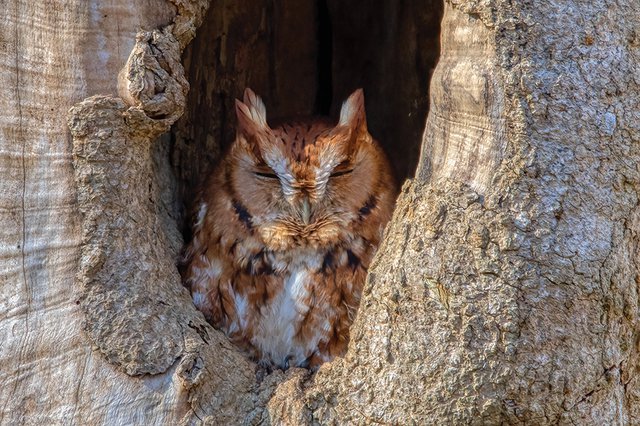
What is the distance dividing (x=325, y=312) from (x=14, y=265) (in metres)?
0.87

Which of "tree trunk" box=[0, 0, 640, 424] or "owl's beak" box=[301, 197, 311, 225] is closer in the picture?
"tree trunk" box=[0, 0, 640, 424]

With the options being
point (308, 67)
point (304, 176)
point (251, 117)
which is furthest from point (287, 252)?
point (308, 67)

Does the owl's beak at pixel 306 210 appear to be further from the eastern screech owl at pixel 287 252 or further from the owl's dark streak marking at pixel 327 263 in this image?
the owl's dark streak marking at pixel 327 263

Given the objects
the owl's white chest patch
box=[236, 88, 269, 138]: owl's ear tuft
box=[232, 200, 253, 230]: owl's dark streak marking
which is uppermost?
box=[236, 88, 269, 138]: owl's ear tuft

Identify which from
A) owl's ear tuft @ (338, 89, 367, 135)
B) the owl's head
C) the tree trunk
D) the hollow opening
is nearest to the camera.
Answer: the tree trunk

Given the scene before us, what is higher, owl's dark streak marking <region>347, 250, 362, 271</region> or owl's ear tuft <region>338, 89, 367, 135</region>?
owl's ear tuft <region>338, 89, 367, 135</region>

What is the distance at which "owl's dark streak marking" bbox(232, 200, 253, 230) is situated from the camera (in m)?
2.52

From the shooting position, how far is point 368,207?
2.53m

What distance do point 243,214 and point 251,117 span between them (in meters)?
0.29

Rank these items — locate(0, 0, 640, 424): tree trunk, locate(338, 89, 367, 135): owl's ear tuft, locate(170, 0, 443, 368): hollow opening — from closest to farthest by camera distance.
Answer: locate(0, 0, 640, 424): tree trunk
locate(338, 89, 367, 135): owl's ear tuft
locate(170, 0, 443, 368): hollow opening

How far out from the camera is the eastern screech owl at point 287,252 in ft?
8.01

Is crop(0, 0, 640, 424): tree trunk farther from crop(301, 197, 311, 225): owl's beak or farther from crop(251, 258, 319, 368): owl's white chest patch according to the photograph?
crop(301, 197, 311, 225): owl's beak

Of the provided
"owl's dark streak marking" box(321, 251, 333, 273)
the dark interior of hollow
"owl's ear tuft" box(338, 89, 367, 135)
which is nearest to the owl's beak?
"owl's dark streak marking" box(321, 251, 333, 273)

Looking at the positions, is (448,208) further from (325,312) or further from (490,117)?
(325,312)
